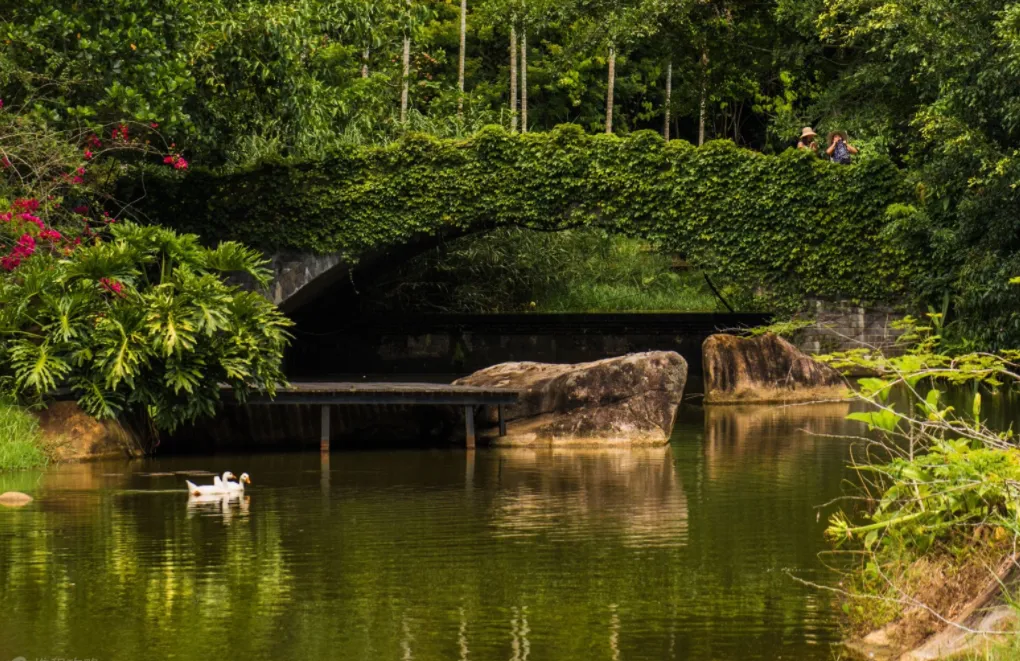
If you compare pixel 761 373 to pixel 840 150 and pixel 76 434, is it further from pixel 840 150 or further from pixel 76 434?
pixel 76 434

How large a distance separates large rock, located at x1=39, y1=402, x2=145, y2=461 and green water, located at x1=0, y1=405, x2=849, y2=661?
1.12ft

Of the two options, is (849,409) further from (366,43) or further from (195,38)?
(195,38)

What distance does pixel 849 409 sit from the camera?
24094mm

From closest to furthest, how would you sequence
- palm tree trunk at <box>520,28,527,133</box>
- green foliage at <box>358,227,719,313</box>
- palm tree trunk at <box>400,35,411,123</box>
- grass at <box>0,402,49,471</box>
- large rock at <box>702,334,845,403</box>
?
grass at <box>0,402,49,471</box> → large rock at <box>702,334,845,403</box> → palm tree trunk at <box>400,35,411,123</box> → green foliage at <box>358,227,719,313</box> → palm tree trunk at <box>520,28,527,133</box>

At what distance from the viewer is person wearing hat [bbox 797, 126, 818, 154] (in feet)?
85.0

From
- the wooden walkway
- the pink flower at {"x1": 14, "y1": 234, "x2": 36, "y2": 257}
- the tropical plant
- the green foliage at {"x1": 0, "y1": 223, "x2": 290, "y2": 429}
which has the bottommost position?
the tropical plant

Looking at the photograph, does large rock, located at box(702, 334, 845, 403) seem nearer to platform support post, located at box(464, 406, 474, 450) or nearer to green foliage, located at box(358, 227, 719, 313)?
platform support post, located at box(464, 406, 474, 450)

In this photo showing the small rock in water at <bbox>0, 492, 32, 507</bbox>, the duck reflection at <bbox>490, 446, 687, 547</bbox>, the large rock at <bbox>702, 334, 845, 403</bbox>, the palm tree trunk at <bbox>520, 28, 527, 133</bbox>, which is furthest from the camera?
the palm tree trunk at <bbox>520, 28, 527, 133</bbox>

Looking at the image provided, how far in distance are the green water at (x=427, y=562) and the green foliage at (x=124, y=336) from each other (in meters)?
0.82

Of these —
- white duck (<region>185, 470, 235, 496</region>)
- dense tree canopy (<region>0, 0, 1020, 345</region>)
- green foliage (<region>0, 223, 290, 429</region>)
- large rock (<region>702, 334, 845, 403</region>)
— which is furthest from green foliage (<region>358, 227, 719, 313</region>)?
white duck (<region>185, 470, 235, 496</region>)

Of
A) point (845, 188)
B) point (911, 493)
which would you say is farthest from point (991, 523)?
point (845, 188)

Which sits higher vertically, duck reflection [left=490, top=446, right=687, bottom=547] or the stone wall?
the stone wall

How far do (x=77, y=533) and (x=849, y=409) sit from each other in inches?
583

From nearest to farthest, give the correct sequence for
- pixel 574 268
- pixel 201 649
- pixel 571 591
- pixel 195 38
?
pixel 201 649, pixel 571 591, pixel 195 38, pixel 574 268
